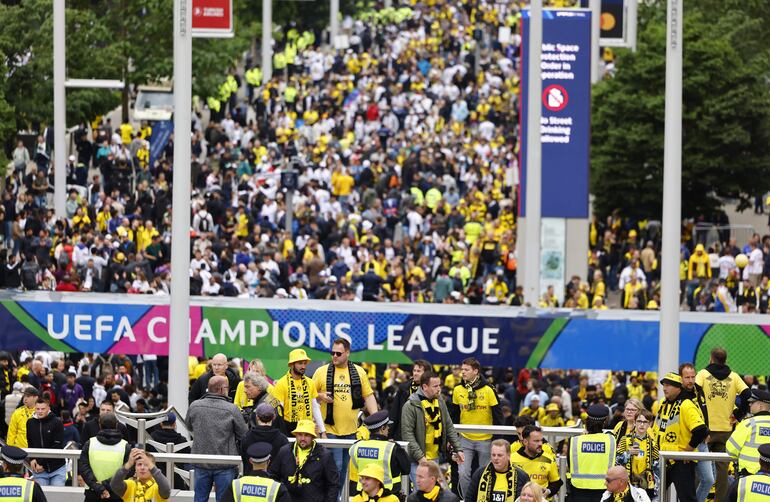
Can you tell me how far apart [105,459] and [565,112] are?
20899 mm

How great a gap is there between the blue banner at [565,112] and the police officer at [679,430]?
1812 cm

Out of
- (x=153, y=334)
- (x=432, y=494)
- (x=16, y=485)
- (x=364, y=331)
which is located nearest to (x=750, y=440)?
Result: (x=432, y=494)

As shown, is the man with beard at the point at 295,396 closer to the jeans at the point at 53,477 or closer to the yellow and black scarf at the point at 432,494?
the jeans at the point at 53,477

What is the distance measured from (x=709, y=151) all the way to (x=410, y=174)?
7.40m

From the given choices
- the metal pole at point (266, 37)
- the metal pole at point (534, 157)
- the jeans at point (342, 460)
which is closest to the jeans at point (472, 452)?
the jeans at point (342, 460)

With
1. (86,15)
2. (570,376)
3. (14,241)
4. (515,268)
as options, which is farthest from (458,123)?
(570,376)

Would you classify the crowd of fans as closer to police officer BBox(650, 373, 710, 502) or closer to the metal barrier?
police officer BBox(650, 373, 710, 502)

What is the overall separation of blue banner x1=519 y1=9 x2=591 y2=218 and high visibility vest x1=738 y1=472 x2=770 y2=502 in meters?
20.7

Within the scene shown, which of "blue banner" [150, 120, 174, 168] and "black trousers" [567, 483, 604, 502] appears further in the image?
"blue banner" [150, 120, 174, 168]

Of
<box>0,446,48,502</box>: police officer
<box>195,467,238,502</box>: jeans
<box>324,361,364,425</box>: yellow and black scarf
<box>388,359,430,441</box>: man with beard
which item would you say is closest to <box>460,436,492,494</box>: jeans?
<box>388,359,430,441</box>: man with beard

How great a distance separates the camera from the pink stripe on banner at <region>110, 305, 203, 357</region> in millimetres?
24922

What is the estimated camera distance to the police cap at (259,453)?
15.6m

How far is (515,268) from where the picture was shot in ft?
131

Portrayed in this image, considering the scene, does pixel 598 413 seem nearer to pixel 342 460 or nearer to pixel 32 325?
pixel 342 460
